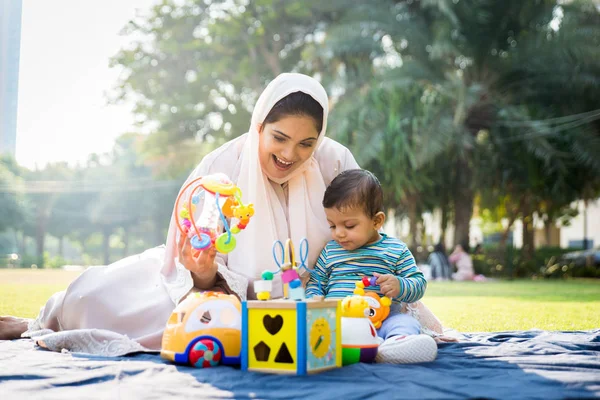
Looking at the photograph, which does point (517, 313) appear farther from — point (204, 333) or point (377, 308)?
point (204, 333)

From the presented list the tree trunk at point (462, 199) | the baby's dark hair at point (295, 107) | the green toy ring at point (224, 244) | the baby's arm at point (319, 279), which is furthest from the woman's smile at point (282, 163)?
the tree trunk at point (462, 199)

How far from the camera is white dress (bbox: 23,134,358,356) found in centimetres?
316

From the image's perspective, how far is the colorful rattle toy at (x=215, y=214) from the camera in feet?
9.01

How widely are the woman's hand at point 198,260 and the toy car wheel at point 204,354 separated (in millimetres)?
405

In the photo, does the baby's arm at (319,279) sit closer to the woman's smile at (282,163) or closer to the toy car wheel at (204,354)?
the woman's smile at (282,163)

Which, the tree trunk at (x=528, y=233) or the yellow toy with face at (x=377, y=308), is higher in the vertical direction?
the tree trunk at (x=528, y=233)

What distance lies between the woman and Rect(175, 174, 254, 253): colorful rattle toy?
0.12m

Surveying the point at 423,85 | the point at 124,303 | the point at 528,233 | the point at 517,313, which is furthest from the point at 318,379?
the point at 528,233

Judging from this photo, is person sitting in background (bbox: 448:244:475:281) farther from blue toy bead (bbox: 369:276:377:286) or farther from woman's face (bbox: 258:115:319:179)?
blue toy bead (bbox: 369:276:377:286)

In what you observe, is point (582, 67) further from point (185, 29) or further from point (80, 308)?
point (80, 308)

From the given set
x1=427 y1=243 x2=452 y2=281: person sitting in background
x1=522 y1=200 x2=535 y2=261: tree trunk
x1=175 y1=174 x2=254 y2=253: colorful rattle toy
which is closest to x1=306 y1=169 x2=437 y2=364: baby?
x1=175 y1=174 x2=254 y2=253: colorful rattle toy

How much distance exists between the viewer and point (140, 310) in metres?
3.33

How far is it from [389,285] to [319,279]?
0.48 meters

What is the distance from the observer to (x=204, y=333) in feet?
8.85
